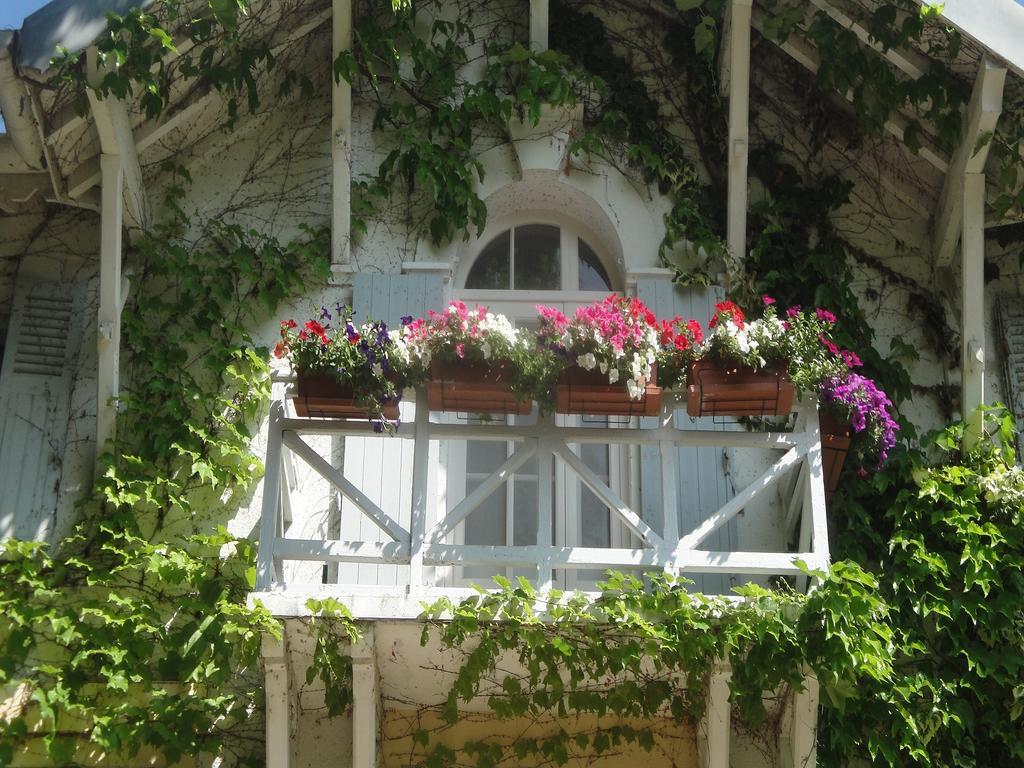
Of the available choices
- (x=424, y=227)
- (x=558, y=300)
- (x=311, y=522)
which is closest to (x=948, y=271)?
(x=558, y=300)

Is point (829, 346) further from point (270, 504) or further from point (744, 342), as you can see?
point (270, 504)

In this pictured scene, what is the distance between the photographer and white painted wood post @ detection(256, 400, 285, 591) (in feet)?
18.6

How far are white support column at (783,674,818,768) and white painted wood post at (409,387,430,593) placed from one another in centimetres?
160

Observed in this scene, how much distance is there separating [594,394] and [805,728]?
159 cm

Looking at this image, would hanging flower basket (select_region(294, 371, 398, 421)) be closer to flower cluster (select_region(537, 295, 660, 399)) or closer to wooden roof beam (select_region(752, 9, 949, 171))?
flower cluster (select_region(537, 295, 660, 399))

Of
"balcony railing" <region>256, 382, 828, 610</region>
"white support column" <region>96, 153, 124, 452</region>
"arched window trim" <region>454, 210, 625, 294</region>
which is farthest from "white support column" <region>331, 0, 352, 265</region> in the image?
"balcony railing" <region>256, 382, 828, 610</region>

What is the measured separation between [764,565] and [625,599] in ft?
2.14

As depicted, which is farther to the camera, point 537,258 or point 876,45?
point 537,258

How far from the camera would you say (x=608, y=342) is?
579 cm

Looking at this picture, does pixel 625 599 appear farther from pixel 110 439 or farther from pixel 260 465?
Result: pixel 110 439

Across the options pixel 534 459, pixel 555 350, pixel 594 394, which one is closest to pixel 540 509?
pixel 594 394

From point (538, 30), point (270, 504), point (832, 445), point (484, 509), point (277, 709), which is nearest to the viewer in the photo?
point (277, 709)

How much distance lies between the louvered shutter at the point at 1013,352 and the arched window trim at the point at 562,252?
195cm

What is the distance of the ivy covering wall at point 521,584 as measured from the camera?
5508 millimetres
